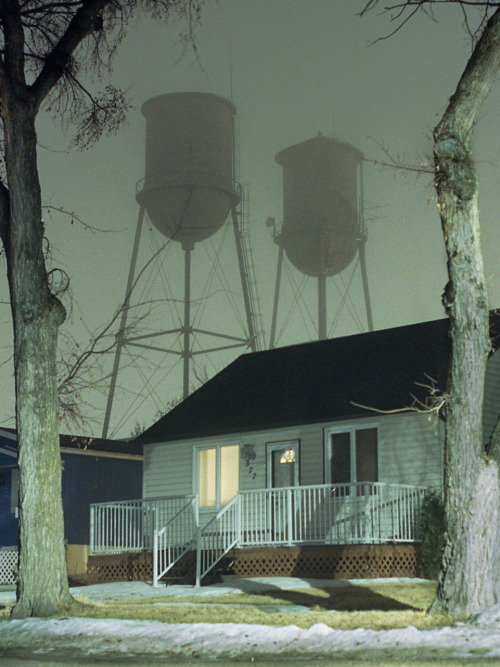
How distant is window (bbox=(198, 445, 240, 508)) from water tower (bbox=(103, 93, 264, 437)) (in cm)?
1976

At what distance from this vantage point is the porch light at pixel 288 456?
2362 centimetres

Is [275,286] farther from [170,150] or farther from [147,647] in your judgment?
[147,647]

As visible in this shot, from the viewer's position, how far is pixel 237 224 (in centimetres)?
4800

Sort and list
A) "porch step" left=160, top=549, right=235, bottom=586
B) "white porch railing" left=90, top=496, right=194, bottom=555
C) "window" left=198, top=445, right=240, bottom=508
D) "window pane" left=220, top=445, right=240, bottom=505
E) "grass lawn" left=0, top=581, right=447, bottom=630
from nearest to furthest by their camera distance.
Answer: "grass lawn" left=0, top=581, right=447, bottom=630 < "porch step" left=160, top=549, right=235, bottom=586 < "white porch railing" left=90, top=496, right=194, bottom=555 < "window" left=198, top=445, right=240, bottom=508 < "window pane" left=220, top=445, right=240, bottom=505

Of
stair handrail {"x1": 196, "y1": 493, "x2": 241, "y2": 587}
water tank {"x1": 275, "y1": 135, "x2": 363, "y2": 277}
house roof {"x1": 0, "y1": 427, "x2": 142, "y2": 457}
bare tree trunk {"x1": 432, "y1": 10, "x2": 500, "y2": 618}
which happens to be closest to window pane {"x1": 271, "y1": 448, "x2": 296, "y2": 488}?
stair handrail {"x1": 196, "y1": 493, "x2": 241, "y2": 587}

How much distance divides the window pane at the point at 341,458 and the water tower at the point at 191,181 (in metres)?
22.7

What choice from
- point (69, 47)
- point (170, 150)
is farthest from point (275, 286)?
point (69, 47)

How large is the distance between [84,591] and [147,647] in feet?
34.1

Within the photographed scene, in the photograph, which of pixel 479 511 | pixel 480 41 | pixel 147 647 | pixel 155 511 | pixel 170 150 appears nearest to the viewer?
pixel 147 647

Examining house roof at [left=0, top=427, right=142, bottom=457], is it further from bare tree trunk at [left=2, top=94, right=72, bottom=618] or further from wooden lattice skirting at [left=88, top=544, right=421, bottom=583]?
bare tree trunk at [left=2, top=94, right=72, bottom=618]

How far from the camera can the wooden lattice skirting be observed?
1939 centimetres

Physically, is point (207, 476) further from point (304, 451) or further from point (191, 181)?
point (191, 181)

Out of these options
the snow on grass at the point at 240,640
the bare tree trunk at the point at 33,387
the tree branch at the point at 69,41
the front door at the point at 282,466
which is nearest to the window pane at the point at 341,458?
the front door at the point at 282,466

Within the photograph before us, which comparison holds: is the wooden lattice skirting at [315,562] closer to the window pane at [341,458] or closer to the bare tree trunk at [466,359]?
the window pane at [341,458]
